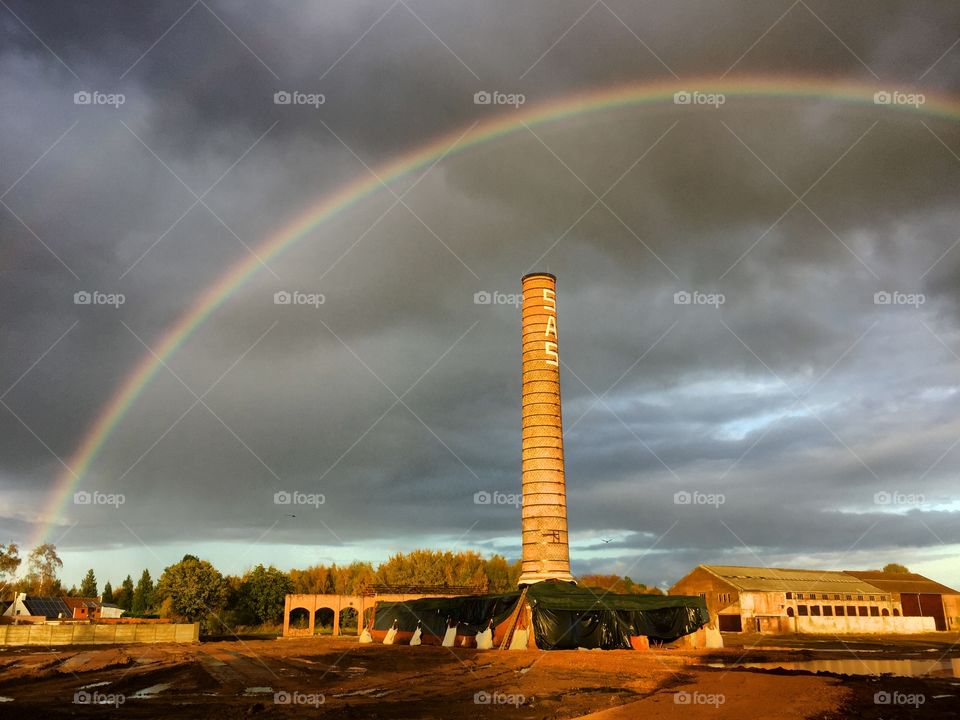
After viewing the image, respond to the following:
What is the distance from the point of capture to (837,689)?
53.6 feet

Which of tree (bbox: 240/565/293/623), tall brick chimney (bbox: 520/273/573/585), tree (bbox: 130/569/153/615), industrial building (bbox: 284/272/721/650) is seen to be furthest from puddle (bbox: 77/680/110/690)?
tree (bbox: 130/569/153/615)

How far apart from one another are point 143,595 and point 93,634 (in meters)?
51.4

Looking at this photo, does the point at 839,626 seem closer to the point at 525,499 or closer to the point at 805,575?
the point at 805,575

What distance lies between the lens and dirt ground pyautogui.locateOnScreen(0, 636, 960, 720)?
1380 centimetres

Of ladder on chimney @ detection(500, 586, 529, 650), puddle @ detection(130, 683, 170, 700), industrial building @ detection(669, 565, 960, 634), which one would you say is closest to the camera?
puddle @ detection(130, 683, 170, 700)

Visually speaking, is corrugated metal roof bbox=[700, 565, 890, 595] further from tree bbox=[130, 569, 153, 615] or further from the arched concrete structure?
tree bbox=[130, 569, 153, 615]

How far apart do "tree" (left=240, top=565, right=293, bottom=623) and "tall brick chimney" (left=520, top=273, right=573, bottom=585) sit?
37321 millimetres

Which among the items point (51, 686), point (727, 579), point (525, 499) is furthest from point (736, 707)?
point (727, 579)

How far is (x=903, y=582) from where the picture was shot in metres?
66.2

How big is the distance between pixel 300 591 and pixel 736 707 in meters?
67.1

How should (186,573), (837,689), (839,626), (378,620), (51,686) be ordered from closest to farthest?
(837,689) → (51,686) → (378,620) → (839,626) → (186,573)

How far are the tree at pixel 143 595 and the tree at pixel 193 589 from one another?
25153 millimetres

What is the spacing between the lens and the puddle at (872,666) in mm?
23000

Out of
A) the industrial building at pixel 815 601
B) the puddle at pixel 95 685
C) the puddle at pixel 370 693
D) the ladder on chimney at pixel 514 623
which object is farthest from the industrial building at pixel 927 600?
the puddle at pixel 95 685
